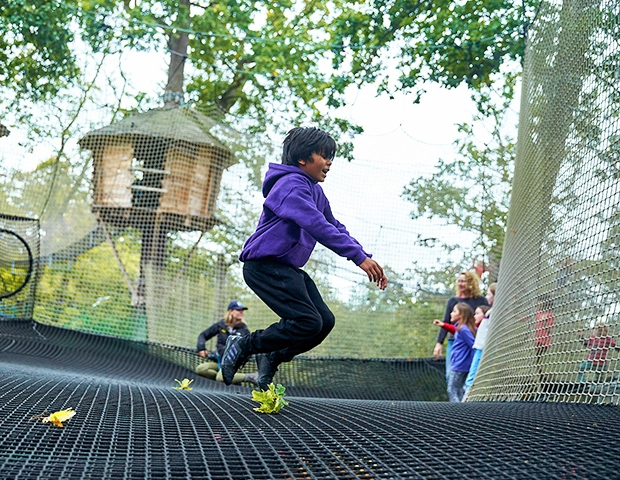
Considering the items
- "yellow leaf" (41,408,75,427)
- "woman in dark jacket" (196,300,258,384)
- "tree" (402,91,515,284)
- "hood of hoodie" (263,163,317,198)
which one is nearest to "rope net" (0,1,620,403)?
"tree" (402,91,515,284)

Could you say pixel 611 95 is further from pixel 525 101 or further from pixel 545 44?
pixel 525 101

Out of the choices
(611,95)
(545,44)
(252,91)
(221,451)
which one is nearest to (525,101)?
(545,44)

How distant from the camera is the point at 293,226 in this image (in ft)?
9.61

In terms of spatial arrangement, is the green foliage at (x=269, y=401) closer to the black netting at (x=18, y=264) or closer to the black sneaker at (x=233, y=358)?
the black sneaker at (x=233, y=358)

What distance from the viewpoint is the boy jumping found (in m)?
2.78

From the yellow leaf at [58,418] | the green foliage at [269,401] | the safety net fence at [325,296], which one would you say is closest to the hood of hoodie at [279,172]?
the safety net fence at [325,296]

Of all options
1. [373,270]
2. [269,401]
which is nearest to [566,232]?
[373,270]

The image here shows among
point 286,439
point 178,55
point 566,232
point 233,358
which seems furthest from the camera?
point 178,55

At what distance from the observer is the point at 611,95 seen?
9.74 feet

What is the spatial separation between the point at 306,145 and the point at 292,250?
0.42m

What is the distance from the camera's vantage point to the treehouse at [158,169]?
895 centimetres

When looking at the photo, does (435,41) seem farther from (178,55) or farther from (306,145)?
(306,145)

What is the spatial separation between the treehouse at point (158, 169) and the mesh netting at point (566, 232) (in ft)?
16.0

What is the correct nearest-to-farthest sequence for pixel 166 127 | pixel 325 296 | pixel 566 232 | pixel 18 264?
pixel 566 232, pixel 18 264, pixel 325 296, pixel 166 127
